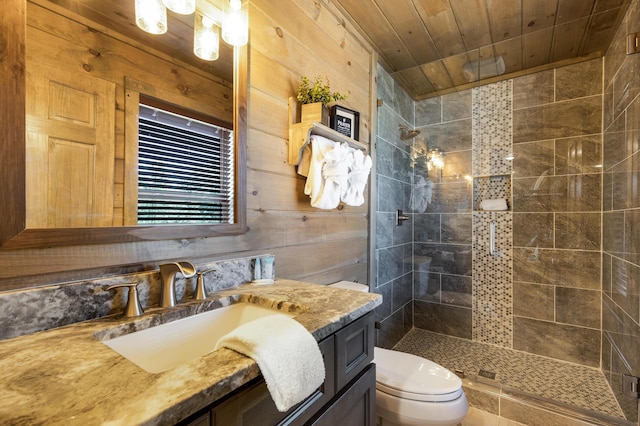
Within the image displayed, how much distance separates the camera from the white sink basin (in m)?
0.74

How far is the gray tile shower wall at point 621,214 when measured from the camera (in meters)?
1.55

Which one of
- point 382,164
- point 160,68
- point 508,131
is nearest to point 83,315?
point 160,68

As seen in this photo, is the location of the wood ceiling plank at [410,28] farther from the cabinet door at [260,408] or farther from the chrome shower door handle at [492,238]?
the cabinet door at [260,408]

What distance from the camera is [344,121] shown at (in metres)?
1.59

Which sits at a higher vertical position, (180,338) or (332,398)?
(180,338)

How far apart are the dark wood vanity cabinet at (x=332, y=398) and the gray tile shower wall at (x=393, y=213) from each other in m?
1.23

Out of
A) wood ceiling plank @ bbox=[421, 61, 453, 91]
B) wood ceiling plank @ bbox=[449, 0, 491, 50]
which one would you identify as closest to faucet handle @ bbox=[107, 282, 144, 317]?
wood ceiling plank @ bbox=[449, 0, 491, 50]

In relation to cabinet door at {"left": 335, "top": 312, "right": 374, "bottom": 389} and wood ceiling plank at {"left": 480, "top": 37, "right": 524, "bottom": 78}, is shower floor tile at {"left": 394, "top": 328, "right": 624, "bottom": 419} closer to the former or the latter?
cabinet door at {"left": 335, "top": 312, "right": 374, "bottom": 389}

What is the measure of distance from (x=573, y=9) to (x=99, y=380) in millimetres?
2737

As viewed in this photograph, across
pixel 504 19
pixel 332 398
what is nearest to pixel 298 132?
pixel 332 398

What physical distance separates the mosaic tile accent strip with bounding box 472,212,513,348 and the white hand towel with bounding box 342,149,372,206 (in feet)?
4.83

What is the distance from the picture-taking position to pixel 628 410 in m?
1.60

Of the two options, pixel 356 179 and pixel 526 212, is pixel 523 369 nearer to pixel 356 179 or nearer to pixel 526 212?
pixel 526 212

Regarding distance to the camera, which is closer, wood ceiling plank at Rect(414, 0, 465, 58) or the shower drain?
wood ceiling plank at Rect(414, 0, 465, 58)
